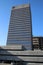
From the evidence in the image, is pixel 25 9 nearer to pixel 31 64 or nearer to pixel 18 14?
pixel 18 14

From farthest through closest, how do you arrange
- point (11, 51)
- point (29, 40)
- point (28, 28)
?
point (28, 28) → point (29, 40) → point (11, 51)

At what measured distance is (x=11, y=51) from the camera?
79562 mm

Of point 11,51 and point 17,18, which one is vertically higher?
point 17,18

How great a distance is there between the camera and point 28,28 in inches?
6225

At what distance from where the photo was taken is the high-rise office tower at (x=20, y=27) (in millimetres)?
149875

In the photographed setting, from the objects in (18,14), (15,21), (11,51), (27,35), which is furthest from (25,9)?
(11,51)

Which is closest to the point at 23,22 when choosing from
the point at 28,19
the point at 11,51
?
the point at 28,19

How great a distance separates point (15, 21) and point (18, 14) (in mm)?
12068

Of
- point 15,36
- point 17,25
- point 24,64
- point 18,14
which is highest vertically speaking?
point 18,14

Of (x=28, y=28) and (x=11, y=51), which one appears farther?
(x=28, y=28)

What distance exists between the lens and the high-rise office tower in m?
150

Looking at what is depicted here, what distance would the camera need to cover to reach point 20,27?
522ft

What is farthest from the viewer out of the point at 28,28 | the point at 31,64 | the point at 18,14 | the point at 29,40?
the point at 18,14

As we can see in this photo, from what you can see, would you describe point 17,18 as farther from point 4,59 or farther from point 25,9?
point 4,59
